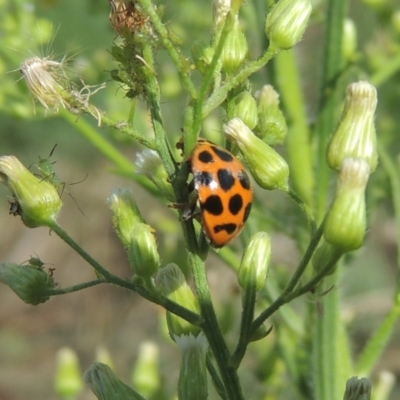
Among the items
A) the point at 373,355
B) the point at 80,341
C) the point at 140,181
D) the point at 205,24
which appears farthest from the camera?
the point at 80,341

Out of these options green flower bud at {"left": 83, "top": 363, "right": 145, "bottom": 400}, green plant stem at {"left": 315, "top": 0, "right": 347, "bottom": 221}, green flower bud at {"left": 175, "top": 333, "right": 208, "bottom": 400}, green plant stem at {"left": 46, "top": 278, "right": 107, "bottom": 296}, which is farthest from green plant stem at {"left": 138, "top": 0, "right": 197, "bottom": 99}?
green plant stem at {"left": 315, "top": 0, "right": 347, "bottom": 221}

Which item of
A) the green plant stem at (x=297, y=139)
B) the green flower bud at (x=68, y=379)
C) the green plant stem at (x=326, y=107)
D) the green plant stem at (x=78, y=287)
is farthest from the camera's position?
the green flower bud at (x=68, y=379)

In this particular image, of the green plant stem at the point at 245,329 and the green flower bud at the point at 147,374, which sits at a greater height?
the green flower bud at the point at 147,374

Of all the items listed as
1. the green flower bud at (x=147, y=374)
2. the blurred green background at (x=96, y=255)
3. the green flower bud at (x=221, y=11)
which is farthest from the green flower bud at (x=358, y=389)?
the blurred green background at (x=96, y=255)

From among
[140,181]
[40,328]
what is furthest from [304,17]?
[40,328]

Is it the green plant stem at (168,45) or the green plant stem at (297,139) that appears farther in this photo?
the green plant stem at (297,139)

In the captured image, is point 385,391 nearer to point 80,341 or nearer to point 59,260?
point 80,341

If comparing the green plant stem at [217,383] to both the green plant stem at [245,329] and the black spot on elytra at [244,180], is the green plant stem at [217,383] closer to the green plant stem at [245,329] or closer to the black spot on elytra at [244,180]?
the green plant stem at [245,329]

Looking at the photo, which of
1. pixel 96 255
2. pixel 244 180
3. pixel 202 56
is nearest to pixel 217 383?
pixel 244 180
